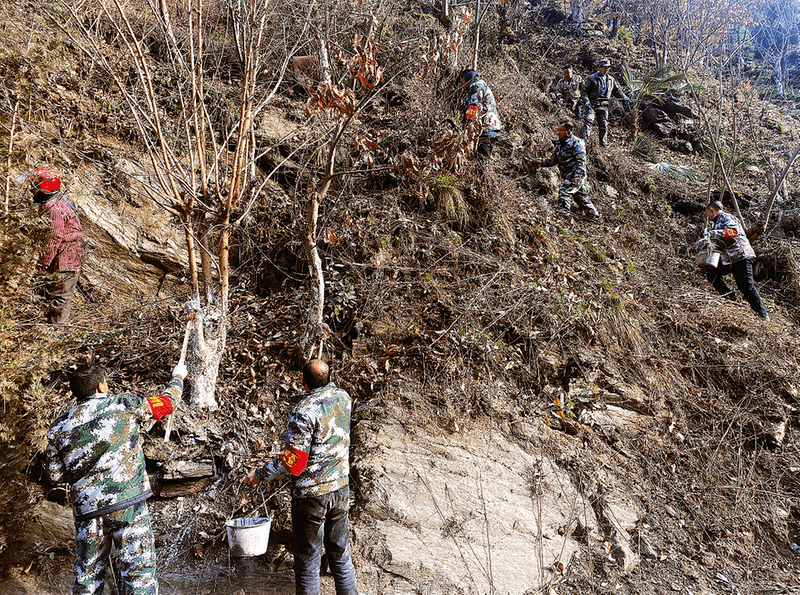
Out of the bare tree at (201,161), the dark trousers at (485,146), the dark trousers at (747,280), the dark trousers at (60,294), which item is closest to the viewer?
the bare tree at (201,161)

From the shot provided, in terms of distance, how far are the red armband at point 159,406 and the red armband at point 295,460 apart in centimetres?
95

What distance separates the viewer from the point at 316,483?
10.6ft

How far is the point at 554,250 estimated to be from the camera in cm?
716

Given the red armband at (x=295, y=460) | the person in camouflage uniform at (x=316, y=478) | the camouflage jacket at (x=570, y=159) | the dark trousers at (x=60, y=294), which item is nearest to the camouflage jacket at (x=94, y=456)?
the person in camouflage uniform at (x=316, y=478)

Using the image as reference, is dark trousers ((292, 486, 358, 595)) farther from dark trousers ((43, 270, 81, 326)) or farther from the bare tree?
dark trousers ((43, 270, 81, 326))

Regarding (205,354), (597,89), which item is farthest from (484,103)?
(205,354)

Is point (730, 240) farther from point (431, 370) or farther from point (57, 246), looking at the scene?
point (57, 246)

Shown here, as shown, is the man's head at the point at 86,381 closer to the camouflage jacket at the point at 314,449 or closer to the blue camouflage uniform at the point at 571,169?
the camouflage jacket at the point at 314,449

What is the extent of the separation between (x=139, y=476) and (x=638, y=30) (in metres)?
18.5

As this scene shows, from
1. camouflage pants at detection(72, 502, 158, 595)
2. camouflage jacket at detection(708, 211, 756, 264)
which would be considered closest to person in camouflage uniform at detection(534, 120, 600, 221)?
camouflage jacket at detection(708, 211, 756, 264)

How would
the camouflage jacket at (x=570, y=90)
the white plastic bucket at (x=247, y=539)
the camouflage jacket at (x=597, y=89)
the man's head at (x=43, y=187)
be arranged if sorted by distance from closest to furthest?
the white plastic bucket at (x=247, y=539)
the man's head at (x=43, y=187)
the camouflage jacket at (x=597, y=89)
the camouflage jacket at (x=570, y=90)

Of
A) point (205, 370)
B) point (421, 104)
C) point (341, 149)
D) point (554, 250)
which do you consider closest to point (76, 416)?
point (205, 370)

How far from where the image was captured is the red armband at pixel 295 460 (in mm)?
3178

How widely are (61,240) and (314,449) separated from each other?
3825mm
